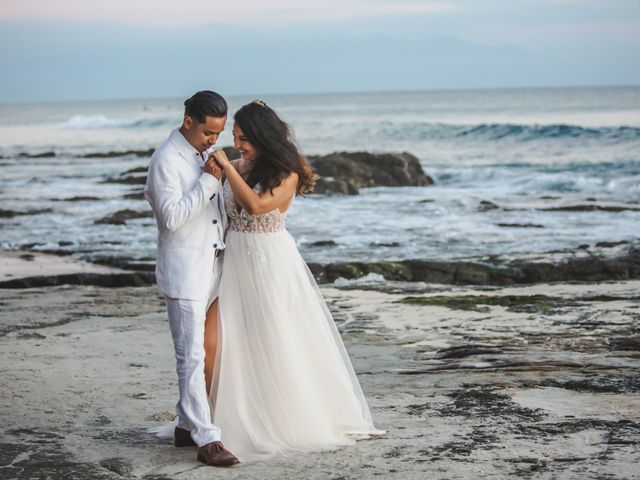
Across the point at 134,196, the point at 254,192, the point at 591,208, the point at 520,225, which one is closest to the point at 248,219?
the point at 254,192

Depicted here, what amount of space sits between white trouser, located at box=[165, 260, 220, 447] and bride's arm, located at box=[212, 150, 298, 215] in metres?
0.55

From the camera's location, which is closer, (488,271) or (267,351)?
(267,351)

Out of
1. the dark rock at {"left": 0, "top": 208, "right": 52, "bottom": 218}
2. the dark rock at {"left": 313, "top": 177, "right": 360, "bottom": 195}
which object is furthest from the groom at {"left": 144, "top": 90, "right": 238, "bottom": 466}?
the dark rock at {"left": 313, "top": 177, "right": 360, "bottom": 195}

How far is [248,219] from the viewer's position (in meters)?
5.21

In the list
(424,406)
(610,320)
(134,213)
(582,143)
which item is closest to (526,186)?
(134,213)

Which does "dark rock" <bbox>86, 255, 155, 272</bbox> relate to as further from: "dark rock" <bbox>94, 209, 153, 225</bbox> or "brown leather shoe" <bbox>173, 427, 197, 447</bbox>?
"brown leather shoe" <bbox>173, 427, 197, 447</bbox>

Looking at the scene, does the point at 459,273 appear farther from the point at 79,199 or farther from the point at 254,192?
the point at 79,199

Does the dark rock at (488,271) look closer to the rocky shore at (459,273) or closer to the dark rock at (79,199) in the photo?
the rocky shore at (459,273)

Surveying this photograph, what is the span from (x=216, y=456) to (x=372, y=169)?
84.4 ft

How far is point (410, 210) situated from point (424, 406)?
1610 centimetres

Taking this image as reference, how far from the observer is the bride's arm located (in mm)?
4867

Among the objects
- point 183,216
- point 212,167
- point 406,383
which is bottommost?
point 406,383

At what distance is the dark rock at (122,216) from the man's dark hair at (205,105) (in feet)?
47.7

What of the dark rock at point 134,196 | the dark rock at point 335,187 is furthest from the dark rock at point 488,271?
the dark rock at point 335,187
